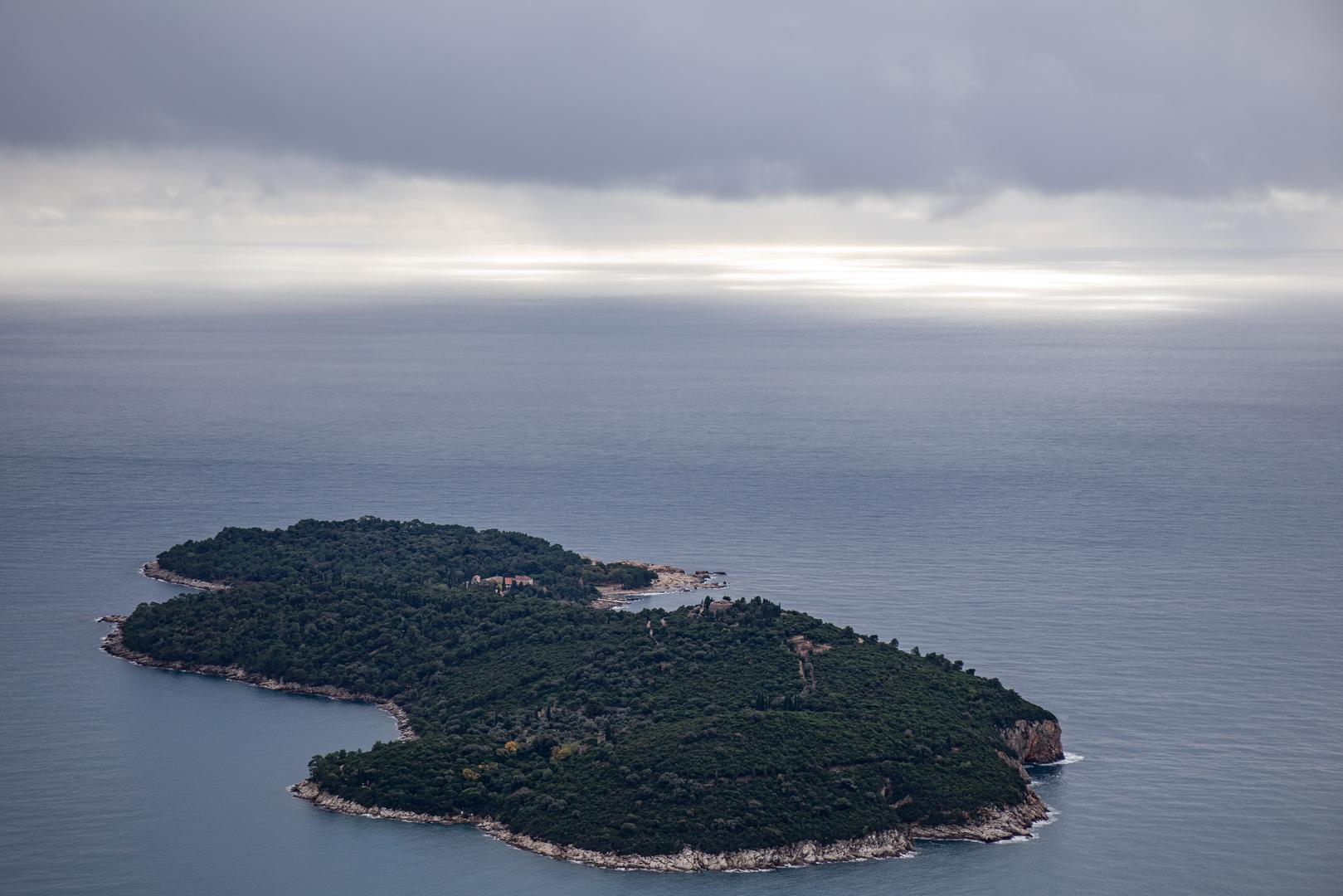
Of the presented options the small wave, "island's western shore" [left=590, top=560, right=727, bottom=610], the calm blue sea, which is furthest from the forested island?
"island's western shore" [left=590, top=560, right=727, bottom=610]

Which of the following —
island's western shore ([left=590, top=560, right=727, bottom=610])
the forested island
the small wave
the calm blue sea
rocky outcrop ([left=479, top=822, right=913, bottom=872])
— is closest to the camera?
rocky outcrop ([left=479, top=822, right=913, bottom=872])

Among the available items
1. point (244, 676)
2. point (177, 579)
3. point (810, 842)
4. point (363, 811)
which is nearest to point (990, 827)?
point (810, 842)

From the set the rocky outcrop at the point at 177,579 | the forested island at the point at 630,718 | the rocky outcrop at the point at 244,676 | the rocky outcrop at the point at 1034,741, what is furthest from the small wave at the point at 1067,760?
the rocky outcrop at the point at 177,579

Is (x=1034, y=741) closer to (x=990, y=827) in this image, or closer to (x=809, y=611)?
(x=990, y=827)

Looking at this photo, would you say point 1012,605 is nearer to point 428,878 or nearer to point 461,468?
point 428,878

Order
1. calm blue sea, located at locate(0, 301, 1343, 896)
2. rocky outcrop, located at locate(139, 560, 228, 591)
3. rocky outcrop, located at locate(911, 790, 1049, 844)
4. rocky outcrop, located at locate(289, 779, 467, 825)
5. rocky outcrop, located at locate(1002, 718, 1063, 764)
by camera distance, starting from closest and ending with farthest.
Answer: calm blue sea, located at locate(0, 301, 1343, 896) → rocky outcrop, located at locate(911, 790, 1049, 844) → rocky outcrop, located at locate(289, 779, 467, 825) → rocky outcrop, located at locate(1002, 718, 1063, 764) → rocky outcrop, located at locate(139, 560, 228, 591)

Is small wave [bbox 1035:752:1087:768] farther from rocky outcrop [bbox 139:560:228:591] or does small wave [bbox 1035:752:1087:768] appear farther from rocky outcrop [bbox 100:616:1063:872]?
rocky outcrop [bbox 139:560:228:591]
